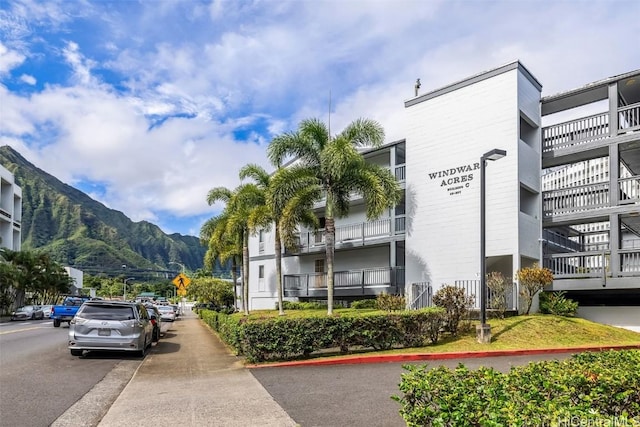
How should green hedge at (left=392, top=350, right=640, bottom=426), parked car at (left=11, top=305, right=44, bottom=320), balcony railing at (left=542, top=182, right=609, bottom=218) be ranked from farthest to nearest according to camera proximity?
1. parked car at (left=11, top=305, right=44, bottom=320)
2. balcony railing at (left=542, top=182, right=609, bottom=218)
3. green hedge at (left=392, top=350, right=640, bottom=426)

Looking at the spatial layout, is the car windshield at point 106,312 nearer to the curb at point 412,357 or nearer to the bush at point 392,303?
the curb at point 412,357

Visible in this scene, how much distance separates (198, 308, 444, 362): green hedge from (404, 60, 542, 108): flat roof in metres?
12.1

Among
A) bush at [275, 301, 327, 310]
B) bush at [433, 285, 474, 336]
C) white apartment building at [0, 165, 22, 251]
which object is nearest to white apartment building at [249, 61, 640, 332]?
bush at [275, 301, 327, 310]

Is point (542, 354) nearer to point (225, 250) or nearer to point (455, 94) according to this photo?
point (455, 94)

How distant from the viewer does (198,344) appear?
1970cm

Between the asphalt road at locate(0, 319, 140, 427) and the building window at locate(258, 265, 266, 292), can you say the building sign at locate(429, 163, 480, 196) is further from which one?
the building window at locate(258, 265, 266, 292)

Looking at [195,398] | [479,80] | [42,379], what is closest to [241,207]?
[479,80]

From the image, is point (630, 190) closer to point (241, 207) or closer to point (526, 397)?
point (241, 207)

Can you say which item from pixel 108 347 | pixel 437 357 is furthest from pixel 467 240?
pixel 108 347

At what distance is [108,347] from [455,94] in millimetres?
17479

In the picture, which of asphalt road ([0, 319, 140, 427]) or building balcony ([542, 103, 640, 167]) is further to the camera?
building balcony ([542, 103, 640, 167])

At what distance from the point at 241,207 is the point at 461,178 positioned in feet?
45.0

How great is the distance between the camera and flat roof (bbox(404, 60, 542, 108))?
72.0ft

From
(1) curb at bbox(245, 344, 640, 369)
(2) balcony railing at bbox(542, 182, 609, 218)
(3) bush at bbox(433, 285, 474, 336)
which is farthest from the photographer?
(2) balcony railing at bbox(542, 182, 609, 218)
